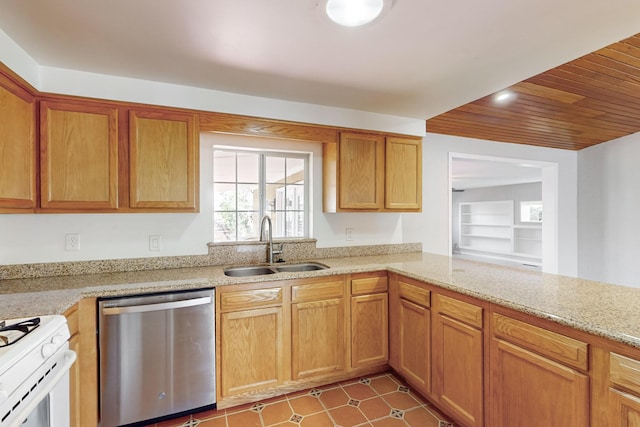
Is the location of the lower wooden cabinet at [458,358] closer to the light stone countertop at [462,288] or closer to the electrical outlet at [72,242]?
the light stone countertop at [462,288]

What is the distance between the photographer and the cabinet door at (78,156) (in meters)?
1.88

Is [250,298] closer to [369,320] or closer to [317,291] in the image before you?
[317,291]

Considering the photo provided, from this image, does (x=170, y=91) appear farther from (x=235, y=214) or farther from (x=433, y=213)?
(x=433, y=213)

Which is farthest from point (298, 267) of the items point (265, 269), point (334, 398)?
point (334, 398)

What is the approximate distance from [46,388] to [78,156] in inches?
56.3

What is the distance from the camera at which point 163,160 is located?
2117 mm

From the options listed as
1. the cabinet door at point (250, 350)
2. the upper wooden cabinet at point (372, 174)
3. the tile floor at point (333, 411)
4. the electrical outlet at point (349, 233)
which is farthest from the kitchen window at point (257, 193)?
the tile floor at point (333, 411)

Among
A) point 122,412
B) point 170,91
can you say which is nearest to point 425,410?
point 122,412

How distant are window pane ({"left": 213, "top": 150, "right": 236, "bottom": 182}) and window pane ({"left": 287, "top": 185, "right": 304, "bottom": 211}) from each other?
0.53 meters

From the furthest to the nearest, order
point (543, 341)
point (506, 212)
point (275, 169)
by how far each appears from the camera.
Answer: point (506, 212) < point (275, 169) < point (543, 341)

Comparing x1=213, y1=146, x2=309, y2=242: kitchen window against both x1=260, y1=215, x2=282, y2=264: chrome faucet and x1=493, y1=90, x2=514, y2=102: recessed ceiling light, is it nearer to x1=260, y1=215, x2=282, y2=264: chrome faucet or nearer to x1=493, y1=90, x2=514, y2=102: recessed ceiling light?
x1=260, y1=215, x2=282, y2=264: chrome faucet

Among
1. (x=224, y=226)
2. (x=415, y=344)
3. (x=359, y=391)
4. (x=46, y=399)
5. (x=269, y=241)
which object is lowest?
(x=359, y=391)

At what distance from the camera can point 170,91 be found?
218 centimetres

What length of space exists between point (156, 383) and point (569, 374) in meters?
2.13
